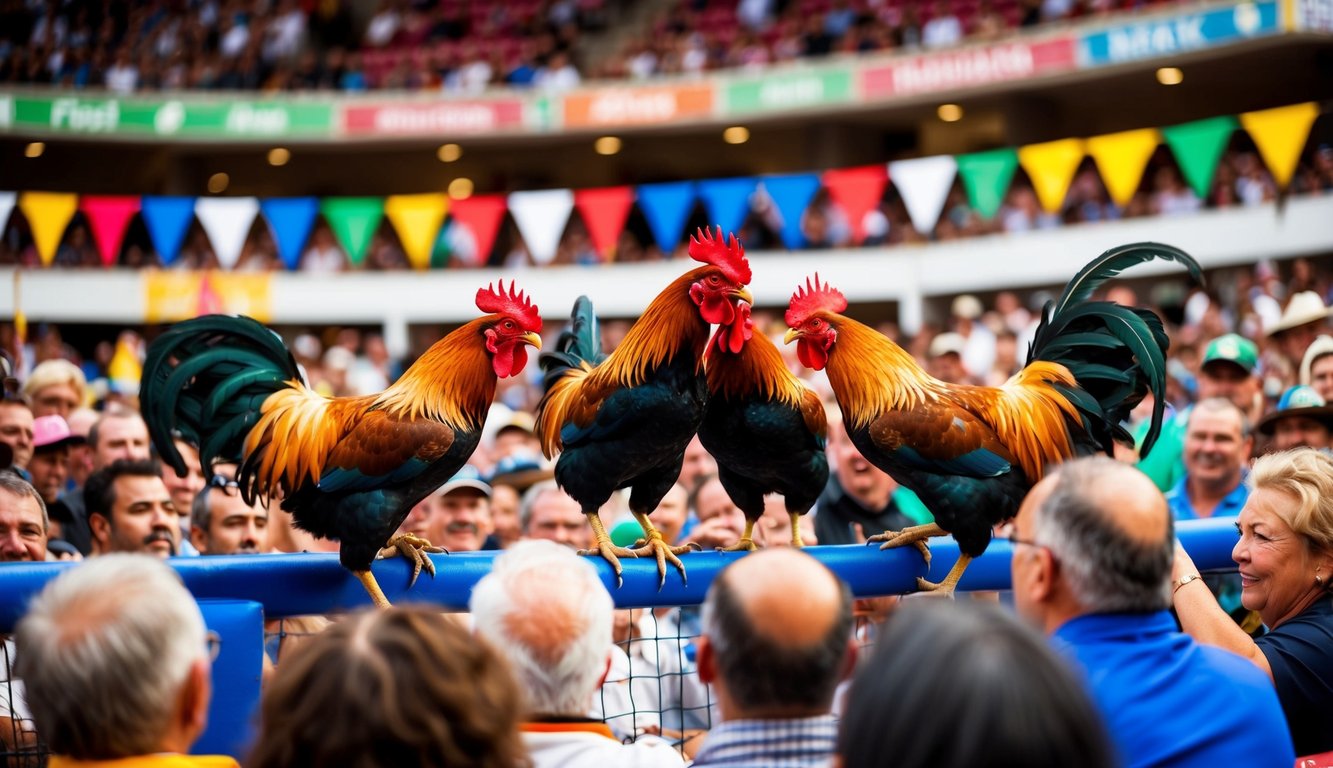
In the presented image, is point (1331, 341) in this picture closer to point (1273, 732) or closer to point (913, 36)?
point (1273, 732)

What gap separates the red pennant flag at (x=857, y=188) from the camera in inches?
729

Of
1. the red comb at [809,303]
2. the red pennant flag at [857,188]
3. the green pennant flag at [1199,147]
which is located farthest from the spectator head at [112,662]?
the red pennant flag at [857,188]

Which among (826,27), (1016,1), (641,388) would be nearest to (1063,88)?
(1016,1)

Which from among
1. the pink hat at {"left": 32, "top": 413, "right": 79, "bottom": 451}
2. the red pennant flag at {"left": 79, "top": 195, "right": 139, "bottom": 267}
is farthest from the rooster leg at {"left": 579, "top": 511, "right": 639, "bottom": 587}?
the red pennant flag at {"left": 79, "top": 195, "right": 139, "bottom": 267}

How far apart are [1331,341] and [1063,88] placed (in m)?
15.7

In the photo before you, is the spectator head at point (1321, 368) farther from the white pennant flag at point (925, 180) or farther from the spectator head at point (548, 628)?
the white pennant flag at point (925, 180)

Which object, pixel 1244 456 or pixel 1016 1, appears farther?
pixel 1016 1

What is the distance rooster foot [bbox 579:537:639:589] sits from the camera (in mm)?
3328

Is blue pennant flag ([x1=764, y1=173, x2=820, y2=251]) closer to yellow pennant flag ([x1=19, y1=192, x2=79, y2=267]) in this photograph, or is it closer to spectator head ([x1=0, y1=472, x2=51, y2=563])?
yellow pennant flag ([x1=19, y1=192, x2=79, y2=267])

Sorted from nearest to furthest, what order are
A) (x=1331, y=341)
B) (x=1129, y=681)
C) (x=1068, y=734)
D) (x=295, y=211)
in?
(x=1068, y=734), (x=1129, y=681), (x=1331, y=341), (x=295, y=211)

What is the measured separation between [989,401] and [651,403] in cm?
104

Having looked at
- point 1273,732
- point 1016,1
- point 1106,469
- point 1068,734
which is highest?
point 1016,1

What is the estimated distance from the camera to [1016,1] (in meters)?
20.9

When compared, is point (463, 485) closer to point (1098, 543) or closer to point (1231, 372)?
point (1098, 543)
